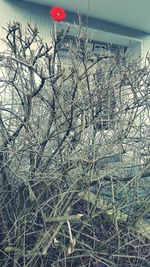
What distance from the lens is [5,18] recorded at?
302 inches

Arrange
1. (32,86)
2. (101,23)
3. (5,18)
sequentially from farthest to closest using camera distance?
(101,23) → (5,18) → (32,86)

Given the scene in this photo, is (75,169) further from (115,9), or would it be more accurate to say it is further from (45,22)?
(115,9)

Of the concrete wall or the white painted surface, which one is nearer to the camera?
the concrete wall

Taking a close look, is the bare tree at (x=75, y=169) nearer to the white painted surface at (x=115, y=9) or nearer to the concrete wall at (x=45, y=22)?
the concrete wall at (x=45, y=22)

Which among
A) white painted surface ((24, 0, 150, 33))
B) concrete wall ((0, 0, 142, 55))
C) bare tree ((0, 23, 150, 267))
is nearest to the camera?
bare tree ((0, 23, 150, 267))

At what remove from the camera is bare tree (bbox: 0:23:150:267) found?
10.5 feet

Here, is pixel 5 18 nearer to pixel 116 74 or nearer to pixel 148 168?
pixel 116 74

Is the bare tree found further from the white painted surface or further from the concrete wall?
the white painted surface

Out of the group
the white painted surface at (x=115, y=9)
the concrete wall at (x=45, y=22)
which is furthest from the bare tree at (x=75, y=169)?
the white painted surface at (x=115, y=9)

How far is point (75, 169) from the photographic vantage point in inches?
131

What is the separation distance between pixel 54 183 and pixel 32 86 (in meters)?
0.98

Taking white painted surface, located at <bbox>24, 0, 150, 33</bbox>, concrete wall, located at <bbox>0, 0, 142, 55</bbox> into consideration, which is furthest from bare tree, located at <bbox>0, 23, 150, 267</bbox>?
white painted surface, located at <bbox>24, 0, 150, 33</bbox>

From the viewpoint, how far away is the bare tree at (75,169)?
3.19 m

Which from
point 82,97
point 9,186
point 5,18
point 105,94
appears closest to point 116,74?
point 105,94
